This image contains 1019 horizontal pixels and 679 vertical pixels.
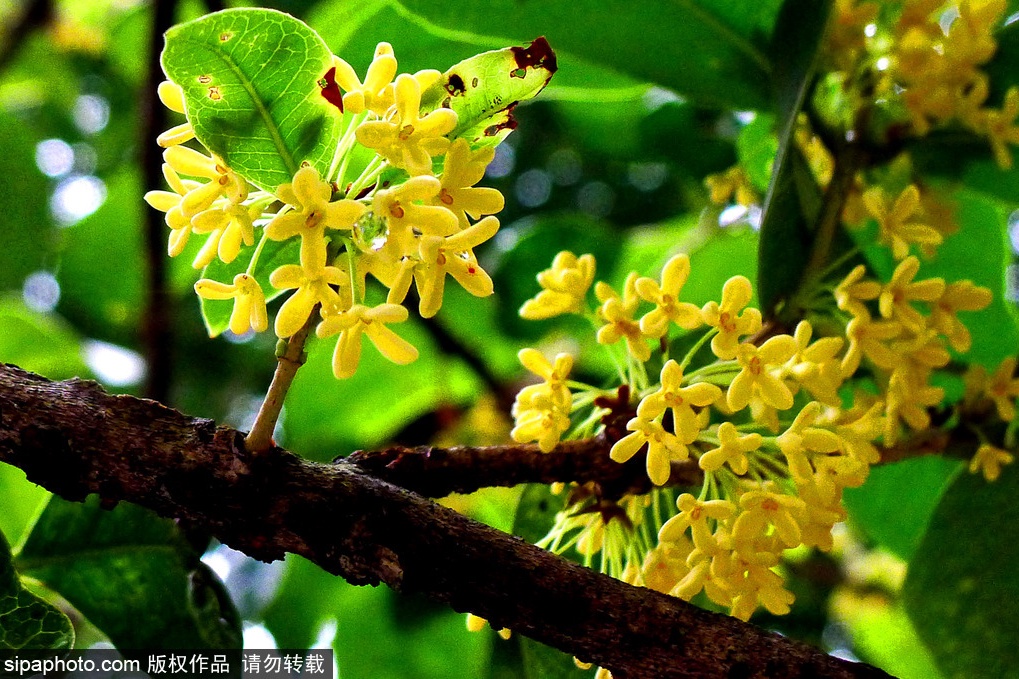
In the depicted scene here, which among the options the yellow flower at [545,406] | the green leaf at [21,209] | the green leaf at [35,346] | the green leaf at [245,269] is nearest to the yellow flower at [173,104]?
the green leaf at [245,269]

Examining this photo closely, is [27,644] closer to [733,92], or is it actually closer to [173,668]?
[173,668]

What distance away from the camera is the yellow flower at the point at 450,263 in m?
0.77

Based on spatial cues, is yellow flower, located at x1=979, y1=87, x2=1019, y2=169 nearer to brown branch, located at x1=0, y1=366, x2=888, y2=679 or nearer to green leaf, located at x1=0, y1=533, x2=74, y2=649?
brown branch, located at x1=0, y1=366, x2=888, y2=679

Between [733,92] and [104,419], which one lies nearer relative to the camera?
[104,419]

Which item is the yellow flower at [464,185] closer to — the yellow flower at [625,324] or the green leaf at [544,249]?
the yellow flower at [625,324]

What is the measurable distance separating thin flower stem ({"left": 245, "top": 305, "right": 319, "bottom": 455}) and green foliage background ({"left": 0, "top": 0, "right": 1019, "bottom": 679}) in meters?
0.37

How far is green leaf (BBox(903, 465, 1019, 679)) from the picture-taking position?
3.86 feet

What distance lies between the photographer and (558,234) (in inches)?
79.0

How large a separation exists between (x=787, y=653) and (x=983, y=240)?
1.07 m

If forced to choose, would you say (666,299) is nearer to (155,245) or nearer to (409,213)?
(409,213)

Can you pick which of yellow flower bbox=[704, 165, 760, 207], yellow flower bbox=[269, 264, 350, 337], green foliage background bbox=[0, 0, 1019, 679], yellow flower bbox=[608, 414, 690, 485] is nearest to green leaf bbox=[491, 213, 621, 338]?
green foliage background bbox=[0, 0, 1019, 679]

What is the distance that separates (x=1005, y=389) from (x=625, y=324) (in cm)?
48

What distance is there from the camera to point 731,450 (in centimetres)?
87

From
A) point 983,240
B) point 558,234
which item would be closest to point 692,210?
point 558,234
